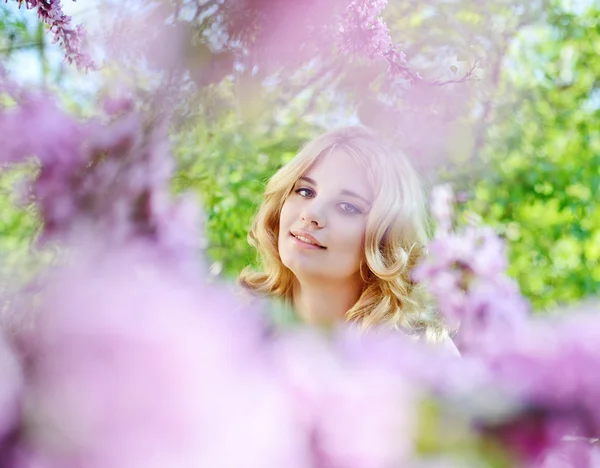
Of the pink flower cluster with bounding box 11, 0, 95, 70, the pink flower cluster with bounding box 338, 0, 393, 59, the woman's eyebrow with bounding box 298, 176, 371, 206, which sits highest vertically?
the pink flower cluster with bounding box 11, 0, 95, 70

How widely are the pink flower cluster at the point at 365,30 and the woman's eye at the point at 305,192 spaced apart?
0.38 feet

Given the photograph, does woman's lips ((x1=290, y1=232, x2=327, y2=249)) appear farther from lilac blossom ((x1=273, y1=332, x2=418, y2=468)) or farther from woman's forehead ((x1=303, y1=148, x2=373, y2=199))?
lilac blossom ((x1=273, y1=332, x2=418, y2=468))

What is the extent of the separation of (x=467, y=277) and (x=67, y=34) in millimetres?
392

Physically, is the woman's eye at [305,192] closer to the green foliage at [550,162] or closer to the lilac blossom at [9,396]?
the green foliage at [550,162]

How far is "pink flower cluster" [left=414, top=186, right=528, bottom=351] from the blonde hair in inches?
0.8

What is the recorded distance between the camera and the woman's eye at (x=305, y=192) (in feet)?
1.73

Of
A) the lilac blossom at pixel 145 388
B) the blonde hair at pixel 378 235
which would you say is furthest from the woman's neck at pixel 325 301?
the lilac blossom at pixel 145 388

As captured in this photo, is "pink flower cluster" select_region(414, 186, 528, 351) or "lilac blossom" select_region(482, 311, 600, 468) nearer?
"lilac blossom" select_region(482, 311, 600, 468)

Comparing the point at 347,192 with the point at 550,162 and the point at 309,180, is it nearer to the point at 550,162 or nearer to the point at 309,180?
the point at 309,180

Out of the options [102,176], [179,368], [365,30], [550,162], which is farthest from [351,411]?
[550,162]

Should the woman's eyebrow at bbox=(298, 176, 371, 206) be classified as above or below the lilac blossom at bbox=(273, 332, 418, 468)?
below

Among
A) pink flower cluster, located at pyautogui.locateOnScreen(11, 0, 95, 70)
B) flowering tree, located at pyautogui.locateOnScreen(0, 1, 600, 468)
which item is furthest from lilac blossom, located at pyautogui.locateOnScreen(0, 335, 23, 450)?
pink flower cluster, located at pyautogui.locateOnScreen(11, 0, 95, 70)

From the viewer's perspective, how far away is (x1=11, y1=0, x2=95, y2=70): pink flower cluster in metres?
0.42

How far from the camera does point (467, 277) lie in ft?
1.90
